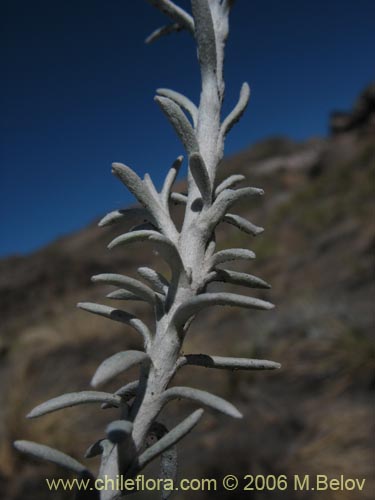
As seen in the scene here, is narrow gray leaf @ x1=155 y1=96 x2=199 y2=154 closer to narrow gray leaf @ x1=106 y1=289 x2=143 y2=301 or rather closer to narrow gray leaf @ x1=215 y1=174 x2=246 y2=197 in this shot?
narrow gray leaf @ x1=215 y1=174 x2=246 y2=197

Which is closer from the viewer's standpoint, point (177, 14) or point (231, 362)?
point (231, 362)

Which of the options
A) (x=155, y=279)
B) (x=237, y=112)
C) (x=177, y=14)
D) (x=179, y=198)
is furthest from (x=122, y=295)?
(x=177, y=14)

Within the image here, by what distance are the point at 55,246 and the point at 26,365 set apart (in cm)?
1769

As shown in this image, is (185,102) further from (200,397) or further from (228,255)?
(200,397)

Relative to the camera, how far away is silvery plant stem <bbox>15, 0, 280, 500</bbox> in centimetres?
43

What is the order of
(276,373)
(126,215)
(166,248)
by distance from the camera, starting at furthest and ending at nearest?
(276,373) < (126,215) < (166,248)

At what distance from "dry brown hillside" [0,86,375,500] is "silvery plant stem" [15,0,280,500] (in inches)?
98.2

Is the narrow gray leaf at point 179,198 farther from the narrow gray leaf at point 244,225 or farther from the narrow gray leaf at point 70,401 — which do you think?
the narrow gray leaf at point 70,401

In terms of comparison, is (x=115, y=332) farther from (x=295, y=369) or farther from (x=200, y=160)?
(x=200, y=160)

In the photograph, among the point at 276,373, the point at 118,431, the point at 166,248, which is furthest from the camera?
the point at 276,373

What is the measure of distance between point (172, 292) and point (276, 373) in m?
3.81

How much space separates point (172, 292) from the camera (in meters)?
0.50

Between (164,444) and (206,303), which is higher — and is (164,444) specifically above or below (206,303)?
below

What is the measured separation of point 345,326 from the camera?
4.20 m
